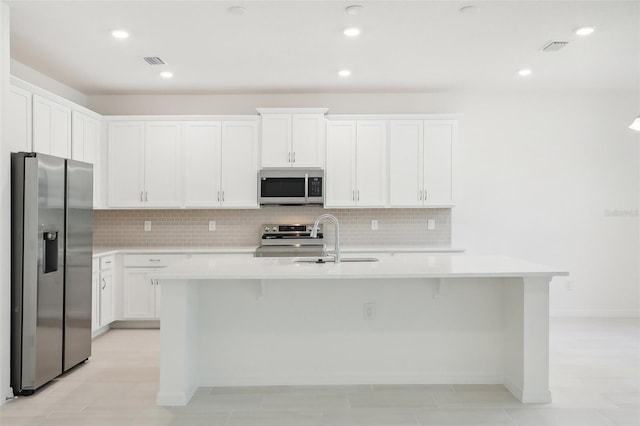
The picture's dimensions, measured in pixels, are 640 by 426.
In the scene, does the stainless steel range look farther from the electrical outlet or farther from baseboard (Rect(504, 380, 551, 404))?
baseboard (Rect(504, 380, 551, 404))

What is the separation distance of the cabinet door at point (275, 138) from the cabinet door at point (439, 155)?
1549 millimetres

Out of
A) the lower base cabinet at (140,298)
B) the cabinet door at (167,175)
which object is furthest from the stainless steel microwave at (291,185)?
the lower base cabinet at (140,298)

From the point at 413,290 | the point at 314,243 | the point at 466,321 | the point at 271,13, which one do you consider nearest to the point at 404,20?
the point at 271,13

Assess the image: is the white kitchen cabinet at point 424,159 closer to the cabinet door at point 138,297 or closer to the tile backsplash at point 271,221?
the tile backsplash at point 271,221

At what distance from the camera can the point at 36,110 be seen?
13.2 feet

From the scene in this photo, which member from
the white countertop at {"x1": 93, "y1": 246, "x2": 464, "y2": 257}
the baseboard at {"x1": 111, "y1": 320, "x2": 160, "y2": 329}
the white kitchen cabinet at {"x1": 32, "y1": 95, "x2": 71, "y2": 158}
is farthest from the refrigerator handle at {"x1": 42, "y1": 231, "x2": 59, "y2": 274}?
the baseboard at {"x1": 111, "y1": 320, "x2": 160, "y2": 329}

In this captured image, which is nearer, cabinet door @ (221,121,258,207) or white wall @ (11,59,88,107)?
white wall @ (11,59,88,107)

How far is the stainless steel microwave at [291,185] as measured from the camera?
5.42 metres

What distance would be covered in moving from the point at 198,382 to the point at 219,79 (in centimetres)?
313

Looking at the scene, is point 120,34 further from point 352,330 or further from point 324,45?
point 352,330

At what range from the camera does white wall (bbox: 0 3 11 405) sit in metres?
3.21

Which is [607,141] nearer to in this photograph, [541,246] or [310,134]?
[541,246]

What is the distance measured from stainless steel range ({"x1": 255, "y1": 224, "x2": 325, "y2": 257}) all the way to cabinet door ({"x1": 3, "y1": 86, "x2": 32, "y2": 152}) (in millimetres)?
2402

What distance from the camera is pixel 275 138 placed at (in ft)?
17.9
